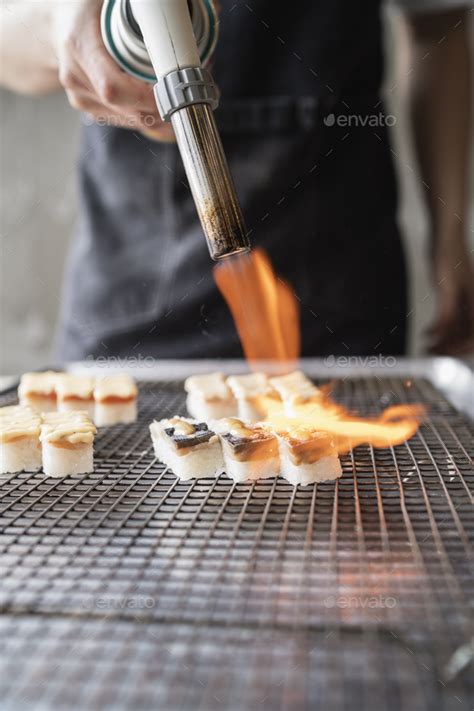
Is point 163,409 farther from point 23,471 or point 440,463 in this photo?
point 440,463

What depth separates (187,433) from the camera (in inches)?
64.0

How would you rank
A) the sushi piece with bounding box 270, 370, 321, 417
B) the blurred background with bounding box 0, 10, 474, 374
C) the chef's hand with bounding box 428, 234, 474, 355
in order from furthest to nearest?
the blurred background with bounding box 0, 10, 474, 374, the chef's hand with bounding box 428, 234, 474, 355, the sushi piece with bounding box 270, 370, 321, 417

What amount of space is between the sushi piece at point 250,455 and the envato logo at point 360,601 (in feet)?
1.68

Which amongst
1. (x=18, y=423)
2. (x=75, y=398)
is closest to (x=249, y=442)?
(x=18, y=423)

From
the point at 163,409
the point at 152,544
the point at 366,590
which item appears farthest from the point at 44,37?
the point at 366,590

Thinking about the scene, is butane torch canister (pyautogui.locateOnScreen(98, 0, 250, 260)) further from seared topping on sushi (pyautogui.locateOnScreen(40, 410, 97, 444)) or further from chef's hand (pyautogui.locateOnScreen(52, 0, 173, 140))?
seared topping on sushi (pyautogui.locateOnScreen(40, 410, 97, 444))

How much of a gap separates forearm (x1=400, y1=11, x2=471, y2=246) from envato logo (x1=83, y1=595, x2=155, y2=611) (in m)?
2.16

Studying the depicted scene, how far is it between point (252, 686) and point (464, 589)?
1.21 ft

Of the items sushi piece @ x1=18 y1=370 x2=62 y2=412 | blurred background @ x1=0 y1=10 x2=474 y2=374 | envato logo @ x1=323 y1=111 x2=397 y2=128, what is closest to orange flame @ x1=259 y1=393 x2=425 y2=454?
sushi piece @ x1=18 y1=370 x2=62 y2=412

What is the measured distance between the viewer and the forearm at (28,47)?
1.94 metres

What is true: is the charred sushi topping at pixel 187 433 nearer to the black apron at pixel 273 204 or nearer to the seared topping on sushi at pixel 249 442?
the seared topping on sushi at pixel 249 442

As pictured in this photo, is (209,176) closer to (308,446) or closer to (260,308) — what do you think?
(308,446)

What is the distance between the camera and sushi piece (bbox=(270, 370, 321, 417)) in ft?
6.33

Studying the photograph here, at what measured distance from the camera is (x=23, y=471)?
1.65 m
